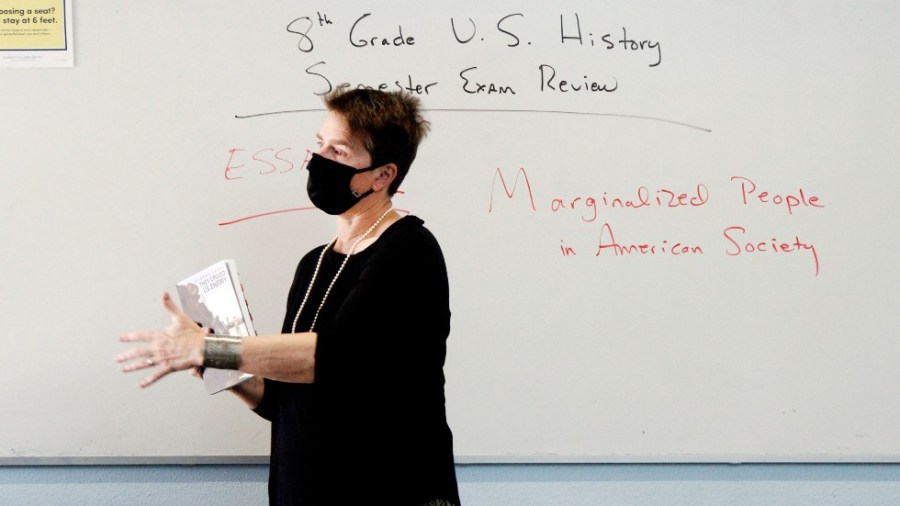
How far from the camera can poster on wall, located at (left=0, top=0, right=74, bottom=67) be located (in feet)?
5.50

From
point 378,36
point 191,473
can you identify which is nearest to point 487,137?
point 378,36

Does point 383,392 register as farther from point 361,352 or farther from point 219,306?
point 219,306

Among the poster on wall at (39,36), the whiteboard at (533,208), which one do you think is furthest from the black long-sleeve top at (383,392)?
the poster on wall at (39,36)

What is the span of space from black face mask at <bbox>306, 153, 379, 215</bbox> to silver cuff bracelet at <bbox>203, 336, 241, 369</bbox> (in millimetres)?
274

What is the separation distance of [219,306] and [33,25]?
34.7 inches

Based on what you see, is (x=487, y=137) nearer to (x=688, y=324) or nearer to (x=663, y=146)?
(x=663, y=146)

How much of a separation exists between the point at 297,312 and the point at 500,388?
58cm

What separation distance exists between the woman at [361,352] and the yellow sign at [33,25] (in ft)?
2.59

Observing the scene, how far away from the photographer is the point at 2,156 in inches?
66.4

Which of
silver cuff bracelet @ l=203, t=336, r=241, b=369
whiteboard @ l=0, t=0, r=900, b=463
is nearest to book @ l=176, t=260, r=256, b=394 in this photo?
silver cuff bracelet @ l=203, t=336, r=241, b=369

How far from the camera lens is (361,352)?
112 cm

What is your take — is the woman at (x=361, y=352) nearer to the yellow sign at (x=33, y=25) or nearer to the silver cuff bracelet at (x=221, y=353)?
the silver cuff bracelet at (x=221, y=353)

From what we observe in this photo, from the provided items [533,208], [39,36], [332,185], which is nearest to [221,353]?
[332,185]

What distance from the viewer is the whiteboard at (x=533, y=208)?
169cm
